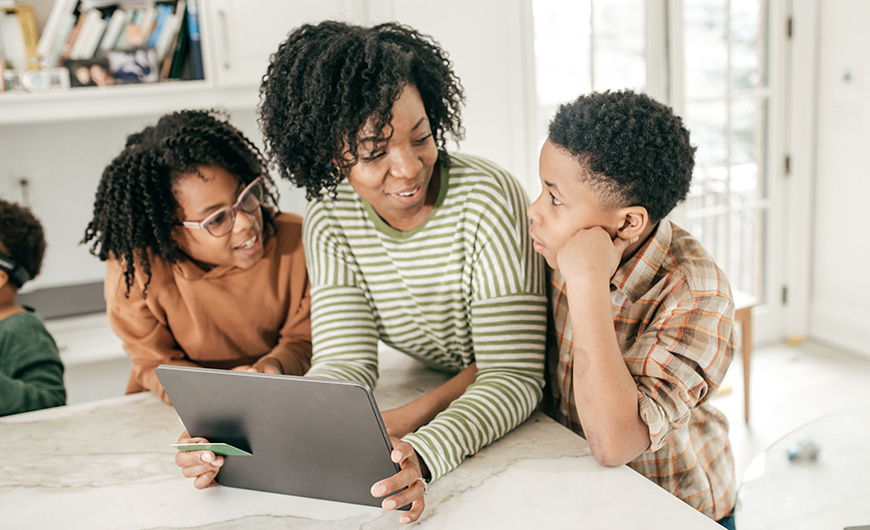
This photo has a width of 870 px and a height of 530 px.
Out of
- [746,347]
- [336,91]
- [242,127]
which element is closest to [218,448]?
[336,91]

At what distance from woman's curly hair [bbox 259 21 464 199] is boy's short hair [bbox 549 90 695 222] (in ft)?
0.93

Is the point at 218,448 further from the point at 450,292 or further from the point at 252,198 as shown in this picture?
the point at 252,198

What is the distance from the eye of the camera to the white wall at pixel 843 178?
10.2ft

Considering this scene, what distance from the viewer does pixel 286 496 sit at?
0.97 meters

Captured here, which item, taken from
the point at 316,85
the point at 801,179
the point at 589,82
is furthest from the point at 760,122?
the point at 316,85

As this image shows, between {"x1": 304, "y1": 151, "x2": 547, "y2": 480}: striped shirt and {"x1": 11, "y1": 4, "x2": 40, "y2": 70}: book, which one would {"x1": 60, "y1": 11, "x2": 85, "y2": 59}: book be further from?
{"x1": 304, "y1": 151, "x2": 547, "y2": 480}: striped shirt

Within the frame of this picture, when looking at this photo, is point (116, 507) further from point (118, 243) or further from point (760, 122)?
point (760, 122)

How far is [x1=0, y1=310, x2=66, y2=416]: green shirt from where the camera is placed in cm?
148

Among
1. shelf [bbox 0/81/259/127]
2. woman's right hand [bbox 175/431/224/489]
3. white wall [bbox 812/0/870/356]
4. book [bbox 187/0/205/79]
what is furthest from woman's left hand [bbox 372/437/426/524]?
white wall [bbox 812/0/870/356]

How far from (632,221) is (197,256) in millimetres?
868

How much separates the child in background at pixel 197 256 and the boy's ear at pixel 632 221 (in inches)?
26.5

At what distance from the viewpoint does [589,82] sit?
3.18 meters

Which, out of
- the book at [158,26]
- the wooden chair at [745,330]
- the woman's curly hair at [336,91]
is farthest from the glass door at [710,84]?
the woman's curly hair at [336,91]

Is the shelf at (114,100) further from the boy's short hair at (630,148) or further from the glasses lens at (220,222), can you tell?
the boy's short hair at (630,148)
